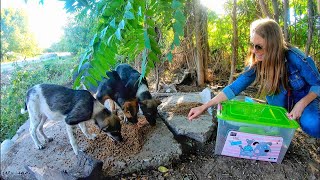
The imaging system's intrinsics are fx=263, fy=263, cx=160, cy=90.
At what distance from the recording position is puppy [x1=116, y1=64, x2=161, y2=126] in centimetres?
410

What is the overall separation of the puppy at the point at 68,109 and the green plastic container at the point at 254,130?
143 centimetres

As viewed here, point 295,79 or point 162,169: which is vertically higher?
A: point 295,79

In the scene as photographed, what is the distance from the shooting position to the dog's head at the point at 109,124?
351 centimetres

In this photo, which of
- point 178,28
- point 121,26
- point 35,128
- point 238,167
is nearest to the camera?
point 178,28

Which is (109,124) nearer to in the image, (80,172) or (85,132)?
(85,132)

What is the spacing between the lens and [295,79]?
10.5 ft

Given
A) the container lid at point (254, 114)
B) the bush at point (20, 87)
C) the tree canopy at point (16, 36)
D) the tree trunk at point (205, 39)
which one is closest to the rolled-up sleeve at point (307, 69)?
the container lid at point (254, 114)

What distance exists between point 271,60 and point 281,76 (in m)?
0.27

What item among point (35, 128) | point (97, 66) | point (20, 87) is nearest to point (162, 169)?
point (97, 66)

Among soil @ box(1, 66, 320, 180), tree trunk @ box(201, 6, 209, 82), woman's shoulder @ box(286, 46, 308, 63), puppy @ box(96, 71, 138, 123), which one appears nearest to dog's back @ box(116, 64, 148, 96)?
puppy @ box(96, 71, 138, 123)

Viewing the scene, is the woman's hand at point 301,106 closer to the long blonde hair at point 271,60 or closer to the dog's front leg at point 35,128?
the long blonde hair at point 271,60

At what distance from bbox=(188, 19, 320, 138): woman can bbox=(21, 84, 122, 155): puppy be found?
3.73ft

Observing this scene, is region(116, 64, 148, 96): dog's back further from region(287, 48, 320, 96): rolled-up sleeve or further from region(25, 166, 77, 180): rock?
region(287, 48, 320, 96): rolled-up sleeve

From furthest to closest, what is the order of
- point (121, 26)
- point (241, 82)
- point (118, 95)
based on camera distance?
point (118, 95) < point (241, 82) < point (121, 26)
